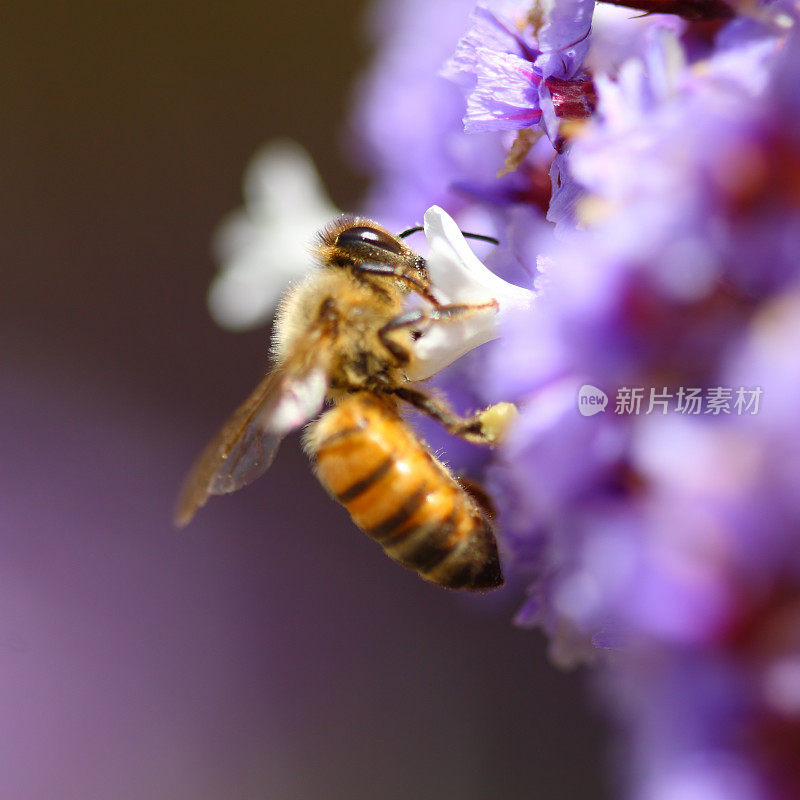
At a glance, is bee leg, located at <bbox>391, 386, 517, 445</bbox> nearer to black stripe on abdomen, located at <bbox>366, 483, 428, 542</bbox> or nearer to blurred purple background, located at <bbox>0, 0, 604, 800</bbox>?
black stripe on abdomen, located at <bbox>366, 483, 428, 542</bbox>

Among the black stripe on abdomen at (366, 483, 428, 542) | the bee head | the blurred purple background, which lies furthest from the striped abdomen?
the blurred purple background

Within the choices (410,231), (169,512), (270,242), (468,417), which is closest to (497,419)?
(468,417)

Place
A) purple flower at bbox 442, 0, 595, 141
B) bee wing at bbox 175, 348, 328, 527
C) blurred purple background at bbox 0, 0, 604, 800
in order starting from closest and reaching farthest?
purple flower at bbox 442, 0, 595, 141 → bee wing at bbox 175, 348, 328, 527 → blurred purple background at bbox 0, 0, 604, 800

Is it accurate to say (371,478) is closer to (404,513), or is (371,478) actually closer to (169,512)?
(404,513)

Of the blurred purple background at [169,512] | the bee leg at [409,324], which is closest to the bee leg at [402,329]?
the bee leg at [409,324]

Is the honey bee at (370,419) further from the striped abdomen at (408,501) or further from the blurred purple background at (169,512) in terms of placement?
the blurred purple background at (169,512)

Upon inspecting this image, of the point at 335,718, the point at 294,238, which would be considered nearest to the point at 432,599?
the point at 335,718
